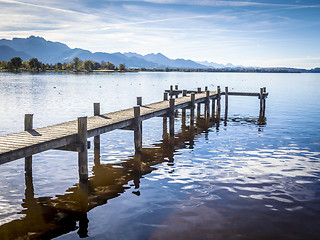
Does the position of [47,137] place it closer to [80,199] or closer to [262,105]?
[80,199]

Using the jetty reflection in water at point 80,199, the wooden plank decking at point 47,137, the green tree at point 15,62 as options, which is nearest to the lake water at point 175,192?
the jetty reflection in water at point 80,199

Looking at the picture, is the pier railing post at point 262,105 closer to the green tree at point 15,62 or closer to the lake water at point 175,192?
the lake water at point 175,192

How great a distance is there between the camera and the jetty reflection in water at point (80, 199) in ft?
31.3

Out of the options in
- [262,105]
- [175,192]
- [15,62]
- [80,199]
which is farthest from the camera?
[15,62]

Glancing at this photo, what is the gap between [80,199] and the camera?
38.9 feet

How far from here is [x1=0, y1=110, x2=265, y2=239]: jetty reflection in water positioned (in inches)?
376

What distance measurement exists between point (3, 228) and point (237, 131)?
64.8ft

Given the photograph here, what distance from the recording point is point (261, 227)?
9883mm

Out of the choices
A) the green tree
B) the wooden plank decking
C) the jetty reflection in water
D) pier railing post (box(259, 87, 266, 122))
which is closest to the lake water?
the jetty reflection in water

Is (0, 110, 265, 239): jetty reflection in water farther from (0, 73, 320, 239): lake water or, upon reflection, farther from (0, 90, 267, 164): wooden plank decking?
(0, 90, 267, 164): wooden plank decking

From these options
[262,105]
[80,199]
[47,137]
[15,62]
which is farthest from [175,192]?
[15,62]

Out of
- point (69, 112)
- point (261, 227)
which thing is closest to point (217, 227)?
point (261, 227)

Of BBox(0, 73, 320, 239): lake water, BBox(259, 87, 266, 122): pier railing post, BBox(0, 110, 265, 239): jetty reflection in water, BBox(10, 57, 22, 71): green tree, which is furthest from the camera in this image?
BBox(10, 57, 22, 71): green tree

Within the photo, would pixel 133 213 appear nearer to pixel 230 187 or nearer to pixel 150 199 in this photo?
pixel 150 199
